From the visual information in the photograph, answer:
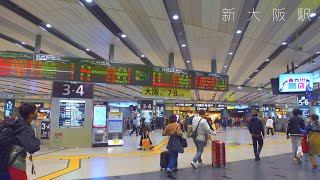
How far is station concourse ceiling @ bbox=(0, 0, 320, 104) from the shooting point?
6.91m

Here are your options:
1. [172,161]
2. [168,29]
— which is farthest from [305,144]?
[168,29]

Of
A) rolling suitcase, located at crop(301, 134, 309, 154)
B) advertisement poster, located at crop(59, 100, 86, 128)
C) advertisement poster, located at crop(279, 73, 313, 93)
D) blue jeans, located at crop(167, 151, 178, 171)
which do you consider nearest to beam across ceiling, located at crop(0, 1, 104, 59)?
advertisement poster, located at crop(59, 100, 86, 128)

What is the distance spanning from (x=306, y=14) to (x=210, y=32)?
2.63 meters

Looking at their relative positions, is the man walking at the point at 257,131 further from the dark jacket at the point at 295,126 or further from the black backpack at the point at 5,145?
the black backpack at the point at 5,145

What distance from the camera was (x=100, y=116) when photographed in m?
12.2

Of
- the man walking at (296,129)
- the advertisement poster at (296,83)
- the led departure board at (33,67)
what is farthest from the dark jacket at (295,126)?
the led departure board at (33,67)

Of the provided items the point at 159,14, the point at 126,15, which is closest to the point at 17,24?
the point at 126,15

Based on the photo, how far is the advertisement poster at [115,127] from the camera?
12.8 m

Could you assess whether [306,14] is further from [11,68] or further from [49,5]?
[11,68]

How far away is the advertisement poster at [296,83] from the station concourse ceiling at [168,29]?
33.1 inches

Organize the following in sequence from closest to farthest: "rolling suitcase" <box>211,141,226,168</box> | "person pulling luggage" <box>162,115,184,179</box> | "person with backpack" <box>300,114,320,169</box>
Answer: "person pulling luggage" <box>162,115,184,179</box>, "person with backpack" <box>300,114,320,169</box>, "rolling suitcase" <box>211,141,226,168</box>

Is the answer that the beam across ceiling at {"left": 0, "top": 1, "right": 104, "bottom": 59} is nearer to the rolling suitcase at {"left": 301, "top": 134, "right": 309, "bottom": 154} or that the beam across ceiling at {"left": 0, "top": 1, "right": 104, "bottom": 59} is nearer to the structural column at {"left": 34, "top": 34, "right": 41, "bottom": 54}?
the structural column at {"left": 34, "top": 34, "right": 41, "bottom": 54}

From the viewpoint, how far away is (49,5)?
7.00 meters

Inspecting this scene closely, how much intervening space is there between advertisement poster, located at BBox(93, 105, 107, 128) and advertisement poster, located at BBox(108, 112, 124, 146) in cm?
53
